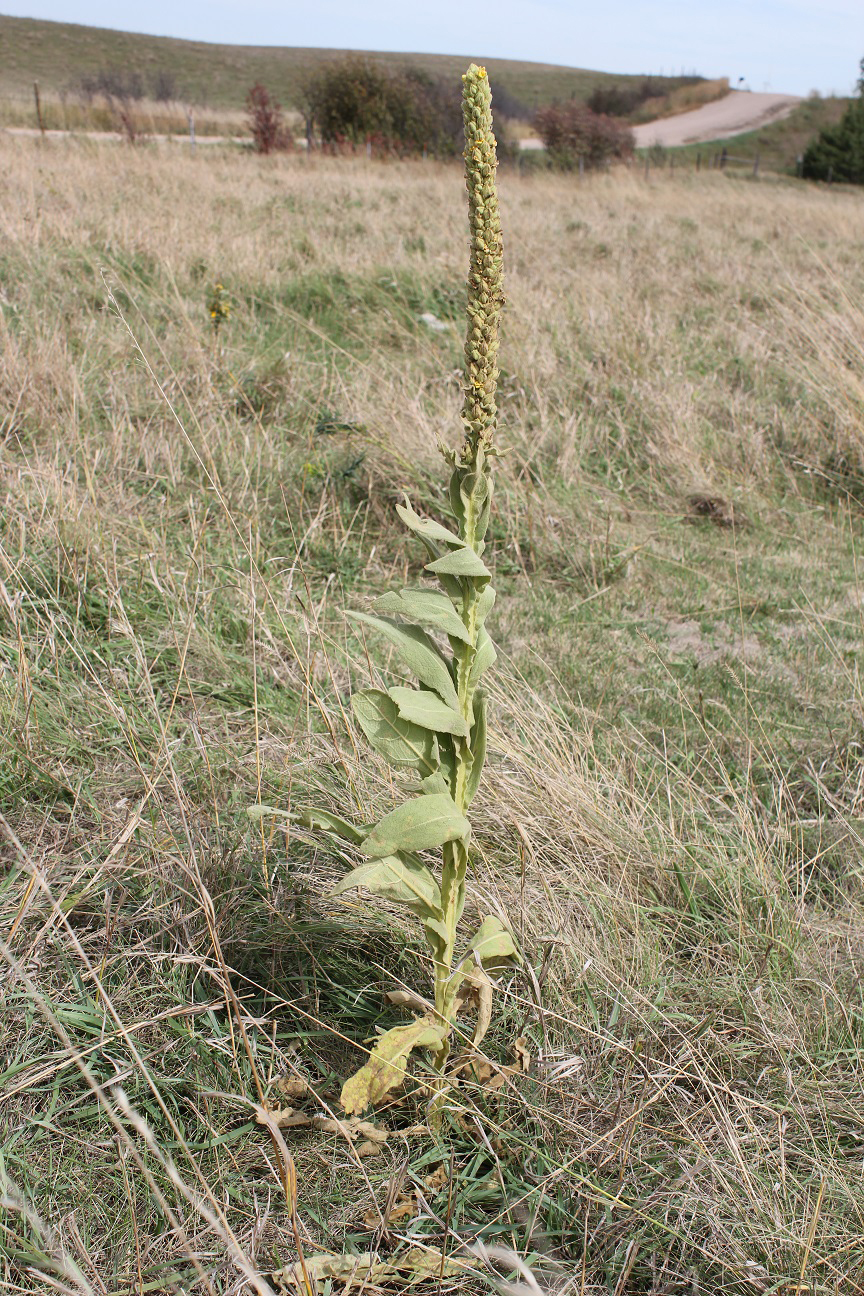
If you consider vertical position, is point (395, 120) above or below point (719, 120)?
below

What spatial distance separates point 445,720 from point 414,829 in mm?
160

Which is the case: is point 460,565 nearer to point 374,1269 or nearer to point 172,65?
point 374,1269

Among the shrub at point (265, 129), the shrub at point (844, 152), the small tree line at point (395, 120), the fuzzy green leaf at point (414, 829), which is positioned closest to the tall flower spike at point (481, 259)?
the fuzzy green leaf at point (414, 829)

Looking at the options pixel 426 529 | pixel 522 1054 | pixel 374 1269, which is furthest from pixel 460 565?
pixel 374 1269

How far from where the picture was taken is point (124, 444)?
353 centimetres

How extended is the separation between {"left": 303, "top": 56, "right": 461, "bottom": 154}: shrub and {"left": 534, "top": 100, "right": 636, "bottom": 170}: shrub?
7.14 feet

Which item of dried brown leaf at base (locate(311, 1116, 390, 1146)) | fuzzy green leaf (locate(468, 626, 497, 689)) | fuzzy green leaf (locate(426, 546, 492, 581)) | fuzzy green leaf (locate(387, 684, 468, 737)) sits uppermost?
fuzzy green leaf (locate(426, 546, 492, 581))

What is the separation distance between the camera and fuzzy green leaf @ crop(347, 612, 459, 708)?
1.32m

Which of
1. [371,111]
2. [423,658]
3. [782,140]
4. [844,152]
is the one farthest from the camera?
[782,140]

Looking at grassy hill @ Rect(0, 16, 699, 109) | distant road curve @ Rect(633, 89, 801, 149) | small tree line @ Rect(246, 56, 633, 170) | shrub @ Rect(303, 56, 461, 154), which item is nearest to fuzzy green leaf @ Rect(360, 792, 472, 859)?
small tree line @ Rect(246, 56, 633, 170)

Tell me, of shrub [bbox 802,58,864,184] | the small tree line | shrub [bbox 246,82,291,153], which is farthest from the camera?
shrub [bbox 802,58,864,184]

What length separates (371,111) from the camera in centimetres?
1977

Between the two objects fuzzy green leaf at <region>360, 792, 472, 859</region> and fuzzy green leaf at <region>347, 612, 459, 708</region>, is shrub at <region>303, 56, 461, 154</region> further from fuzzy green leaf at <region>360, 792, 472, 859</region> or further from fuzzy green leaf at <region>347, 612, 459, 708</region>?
fuzzy green leaf at <region>360, 792, 472, 859</region>

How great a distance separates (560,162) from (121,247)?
16.3m
